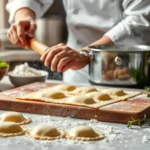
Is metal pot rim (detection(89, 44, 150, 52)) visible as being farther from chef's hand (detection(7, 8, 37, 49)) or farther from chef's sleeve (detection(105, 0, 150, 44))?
chef's hand (detection(7, 8, 37, 49))

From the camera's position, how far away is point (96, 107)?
4.15 feet

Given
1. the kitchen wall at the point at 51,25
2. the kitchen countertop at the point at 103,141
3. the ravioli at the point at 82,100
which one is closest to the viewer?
the kitchen countertop at the point at 103,141

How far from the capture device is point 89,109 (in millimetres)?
1265

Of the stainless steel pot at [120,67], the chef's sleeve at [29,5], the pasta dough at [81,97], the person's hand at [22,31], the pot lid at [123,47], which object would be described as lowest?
the pasta dough at [81,97]

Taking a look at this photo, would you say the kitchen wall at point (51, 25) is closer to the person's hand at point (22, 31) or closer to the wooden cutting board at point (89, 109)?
the person's hand at point (22, 31)

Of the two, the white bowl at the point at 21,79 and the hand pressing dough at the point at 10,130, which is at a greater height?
the white bowl at the point at 21,79

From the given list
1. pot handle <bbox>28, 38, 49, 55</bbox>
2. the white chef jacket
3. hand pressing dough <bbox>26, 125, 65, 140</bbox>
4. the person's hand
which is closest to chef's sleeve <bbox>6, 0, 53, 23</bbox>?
the white chef jacket

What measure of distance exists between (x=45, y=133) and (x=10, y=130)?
0.09 metres

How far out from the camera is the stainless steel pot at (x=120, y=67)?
60.1 inches

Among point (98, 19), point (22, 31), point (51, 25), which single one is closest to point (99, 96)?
point (22, 31)

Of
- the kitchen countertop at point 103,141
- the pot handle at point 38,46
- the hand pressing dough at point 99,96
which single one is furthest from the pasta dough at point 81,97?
the pot handle at point 38,46

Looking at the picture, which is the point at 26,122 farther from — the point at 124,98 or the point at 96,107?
the point at 124,98

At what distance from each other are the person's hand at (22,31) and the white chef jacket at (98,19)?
0.55ft

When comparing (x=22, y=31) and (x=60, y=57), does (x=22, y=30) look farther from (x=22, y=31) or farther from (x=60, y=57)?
(x=60, y=57)
